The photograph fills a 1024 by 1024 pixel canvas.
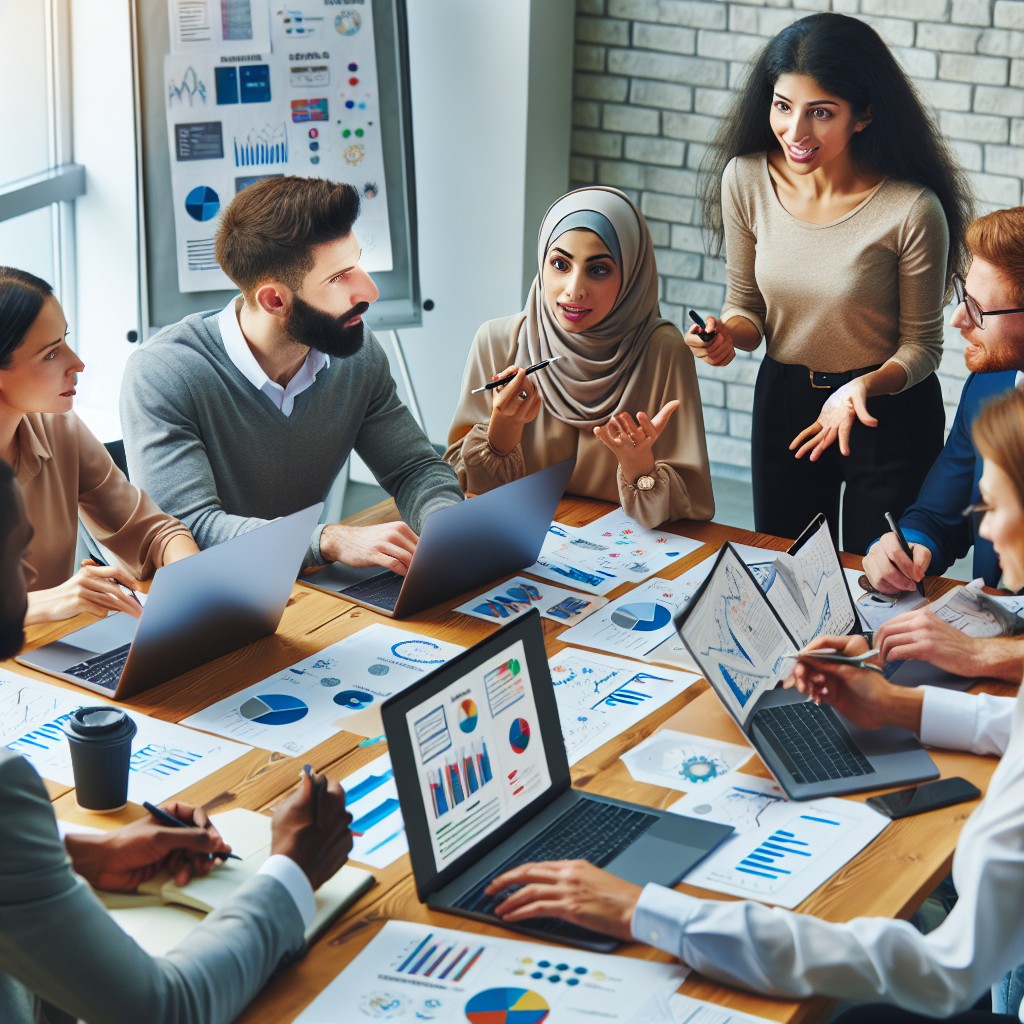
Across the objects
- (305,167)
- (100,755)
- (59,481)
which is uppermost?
(305,167)

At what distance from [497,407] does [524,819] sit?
117 centimetres

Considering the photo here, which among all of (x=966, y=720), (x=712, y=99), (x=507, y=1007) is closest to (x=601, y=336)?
(x=966, y=720)

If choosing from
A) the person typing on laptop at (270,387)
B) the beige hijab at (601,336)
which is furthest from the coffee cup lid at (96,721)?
the beige hijab at (601,336)

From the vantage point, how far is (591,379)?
2820 mm

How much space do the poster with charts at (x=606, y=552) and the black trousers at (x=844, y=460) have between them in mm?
505

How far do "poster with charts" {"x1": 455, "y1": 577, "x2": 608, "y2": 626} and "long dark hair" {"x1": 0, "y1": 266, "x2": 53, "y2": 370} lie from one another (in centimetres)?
82

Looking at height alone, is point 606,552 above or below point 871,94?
below

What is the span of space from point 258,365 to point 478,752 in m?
1.28

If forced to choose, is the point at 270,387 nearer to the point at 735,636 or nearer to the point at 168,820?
the point at 735,636

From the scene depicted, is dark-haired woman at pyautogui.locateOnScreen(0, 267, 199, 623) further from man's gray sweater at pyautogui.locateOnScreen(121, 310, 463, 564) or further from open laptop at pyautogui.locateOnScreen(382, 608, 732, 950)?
open laptop at pyautogui.locateOnScreen(382, 608, 732, 950)

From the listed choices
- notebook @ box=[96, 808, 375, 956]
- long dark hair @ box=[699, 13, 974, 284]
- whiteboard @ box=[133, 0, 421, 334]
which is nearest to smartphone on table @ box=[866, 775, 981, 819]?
notebook @ box=[96, 808, 375, 956]

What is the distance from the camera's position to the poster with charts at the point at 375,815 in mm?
1636

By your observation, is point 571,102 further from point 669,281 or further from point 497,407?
point 497,407

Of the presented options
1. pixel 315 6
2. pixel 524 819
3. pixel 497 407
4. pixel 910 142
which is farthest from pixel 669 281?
pixel 524 819
